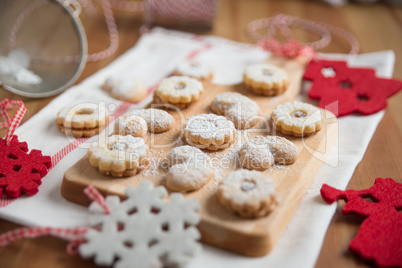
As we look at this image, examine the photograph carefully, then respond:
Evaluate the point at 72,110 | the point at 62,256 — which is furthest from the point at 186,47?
the point at 62,256

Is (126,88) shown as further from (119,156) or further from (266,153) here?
(266,153)

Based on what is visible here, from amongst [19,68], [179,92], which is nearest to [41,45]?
[19,68]

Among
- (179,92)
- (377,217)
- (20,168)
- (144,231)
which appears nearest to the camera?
(144,231)

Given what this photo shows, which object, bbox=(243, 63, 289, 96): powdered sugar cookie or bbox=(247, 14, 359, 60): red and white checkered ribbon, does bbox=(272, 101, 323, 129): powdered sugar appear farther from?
bbox=(247, 14, 359, 60): red and white checkered ribbon

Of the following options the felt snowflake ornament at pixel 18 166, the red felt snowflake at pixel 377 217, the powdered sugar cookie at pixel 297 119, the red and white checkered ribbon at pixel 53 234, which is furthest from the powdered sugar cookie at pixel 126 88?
the red felt snowflake at pixel 377 217

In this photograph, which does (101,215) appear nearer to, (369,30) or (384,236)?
(384,236)
